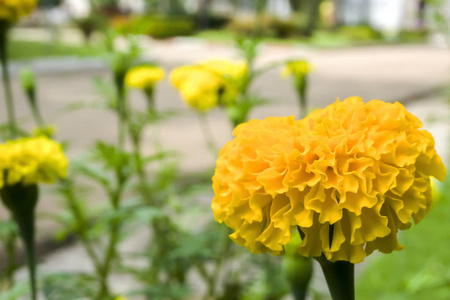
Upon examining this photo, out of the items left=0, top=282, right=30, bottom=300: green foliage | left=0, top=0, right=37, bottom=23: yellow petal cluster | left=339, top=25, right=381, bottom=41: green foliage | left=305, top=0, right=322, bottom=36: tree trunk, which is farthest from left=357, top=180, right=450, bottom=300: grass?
left=339, top=25, right=381, bottom=41: green foliage

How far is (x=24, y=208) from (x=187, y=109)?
5682mm

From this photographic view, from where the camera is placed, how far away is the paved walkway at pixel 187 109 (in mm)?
3882

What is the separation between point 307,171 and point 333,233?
0.07 metres

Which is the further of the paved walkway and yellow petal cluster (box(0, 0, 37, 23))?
the paved walkway

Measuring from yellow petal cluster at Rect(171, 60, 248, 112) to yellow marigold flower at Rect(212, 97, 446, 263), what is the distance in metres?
0.77

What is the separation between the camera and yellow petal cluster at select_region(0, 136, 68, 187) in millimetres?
937

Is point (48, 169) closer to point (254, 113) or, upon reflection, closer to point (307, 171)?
point (307, 171)

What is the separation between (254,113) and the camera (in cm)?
606

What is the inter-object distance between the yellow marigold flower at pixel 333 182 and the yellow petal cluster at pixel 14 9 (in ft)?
3.63

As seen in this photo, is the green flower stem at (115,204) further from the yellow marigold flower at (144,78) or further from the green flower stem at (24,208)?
the yellow marigold flower at (144,78)

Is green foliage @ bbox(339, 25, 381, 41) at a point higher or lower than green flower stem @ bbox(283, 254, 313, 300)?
lower

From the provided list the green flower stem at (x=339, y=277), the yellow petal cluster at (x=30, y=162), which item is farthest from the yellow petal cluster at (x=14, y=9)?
the green flower stem at (x=339, y=277)

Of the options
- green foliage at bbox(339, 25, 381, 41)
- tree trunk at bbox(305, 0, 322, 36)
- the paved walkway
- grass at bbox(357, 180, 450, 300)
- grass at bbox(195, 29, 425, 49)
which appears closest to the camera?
grass at bbox(357, 180, 450, 300)

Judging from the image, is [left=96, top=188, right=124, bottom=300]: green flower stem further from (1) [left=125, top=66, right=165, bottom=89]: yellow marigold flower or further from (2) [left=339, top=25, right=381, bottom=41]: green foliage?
(2) [left=339, top=25, right=381, bottom=41]: green foliage
